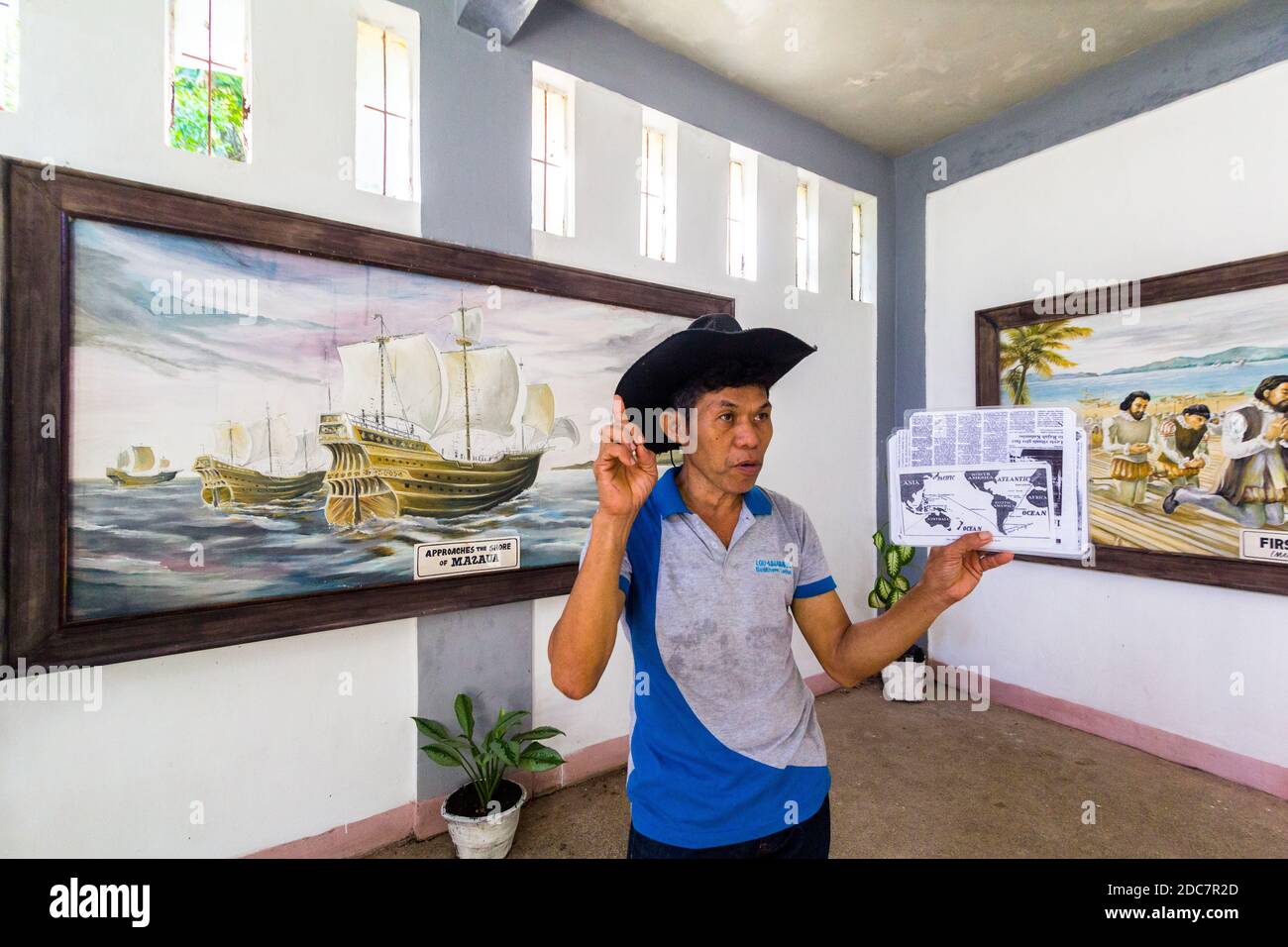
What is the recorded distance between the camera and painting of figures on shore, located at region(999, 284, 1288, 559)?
2830mm

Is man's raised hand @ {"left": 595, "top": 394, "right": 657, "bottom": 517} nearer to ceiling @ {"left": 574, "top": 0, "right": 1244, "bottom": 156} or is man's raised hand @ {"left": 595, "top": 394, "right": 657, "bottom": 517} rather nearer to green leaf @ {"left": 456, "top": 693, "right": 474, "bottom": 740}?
green leaf @ {"left": 456, "top": 693, "right": 474, "bottom": 740}

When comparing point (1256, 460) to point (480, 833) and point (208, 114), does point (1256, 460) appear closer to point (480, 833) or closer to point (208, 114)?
point (480, 833)

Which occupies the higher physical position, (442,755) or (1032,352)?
(1032,352)

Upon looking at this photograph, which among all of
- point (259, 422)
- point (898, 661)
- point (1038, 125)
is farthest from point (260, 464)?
point (1038, 125)

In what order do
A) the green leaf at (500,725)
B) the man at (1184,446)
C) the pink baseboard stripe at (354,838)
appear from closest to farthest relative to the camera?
the pink baseboard stripe at (354,838) < the green leaf at (500,725) < the man at (1184,446)

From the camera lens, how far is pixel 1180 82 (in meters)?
3.13

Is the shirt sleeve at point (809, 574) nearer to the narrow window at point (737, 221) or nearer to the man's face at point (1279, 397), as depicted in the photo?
the narrow window at point (737, 221)

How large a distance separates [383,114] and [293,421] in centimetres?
135

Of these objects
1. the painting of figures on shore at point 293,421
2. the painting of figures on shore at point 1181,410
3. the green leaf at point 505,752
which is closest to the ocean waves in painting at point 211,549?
the painting of figures on shore at point 293,421

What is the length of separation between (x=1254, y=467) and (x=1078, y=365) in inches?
37.2

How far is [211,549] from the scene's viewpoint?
2.08 meters

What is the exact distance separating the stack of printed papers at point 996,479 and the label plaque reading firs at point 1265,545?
267 cm

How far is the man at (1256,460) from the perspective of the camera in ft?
9.14

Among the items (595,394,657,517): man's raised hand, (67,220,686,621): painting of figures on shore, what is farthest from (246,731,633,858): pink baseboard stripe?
(595,394,657,517): man's raised hand
